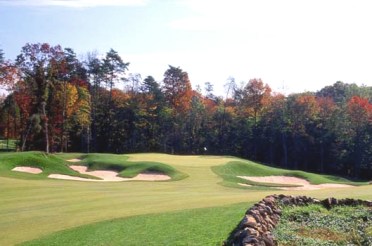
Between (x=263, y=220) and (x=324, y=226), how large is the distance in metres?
1.97

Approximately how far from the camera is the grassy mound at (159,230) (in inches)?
515

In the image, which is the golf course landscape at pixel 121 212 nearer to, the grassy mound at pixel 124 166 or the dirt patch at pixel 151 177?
the dirt patch at pixel 151 177

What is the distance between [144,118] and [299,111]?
24.2 m

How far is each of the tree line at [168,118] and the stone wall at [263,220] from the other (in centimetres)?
4784

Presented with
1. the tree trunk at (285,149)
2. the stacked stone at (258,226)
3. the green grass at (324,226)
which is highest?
the tree trunk at (285,149)

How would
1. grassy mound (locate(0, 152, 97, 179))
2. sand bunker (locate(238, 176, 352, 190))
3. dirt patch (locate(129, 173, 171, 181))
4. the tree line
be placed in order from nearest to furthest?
dirt patch (locate(129, 173, 171, 181)), grassy mound (locate(0, 152, 97, 179)), sand bunker (locate(238, 176, 352, 190)), the tree line

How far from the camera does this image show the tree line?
209 ft

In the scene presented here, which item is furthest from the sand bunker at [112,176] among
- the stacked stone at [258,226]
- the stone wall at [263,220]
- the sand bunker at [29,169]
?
the stacked stone at [258,226]

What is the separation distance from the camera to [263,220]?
13.2 meters

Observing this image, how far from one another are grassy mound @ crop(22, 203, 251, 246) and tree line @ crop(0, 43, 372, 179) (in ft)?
154

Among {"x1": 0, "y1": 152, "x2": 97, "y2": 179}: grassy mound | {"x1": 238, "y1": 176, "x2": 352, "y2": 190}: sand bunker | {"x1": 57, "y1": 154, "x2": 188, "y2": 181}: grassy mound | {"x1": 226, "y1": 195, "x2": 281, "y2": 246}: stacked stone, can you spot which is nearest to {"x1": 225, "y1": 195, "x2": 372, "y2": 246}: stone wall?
{"x1": 226, "y1": 195, "x2": 281, "y2": 246}: stacked stone

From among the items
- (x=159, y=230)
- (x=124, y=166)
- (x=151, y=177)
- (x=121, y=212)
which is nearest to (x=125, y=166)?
(x=124, y=166)

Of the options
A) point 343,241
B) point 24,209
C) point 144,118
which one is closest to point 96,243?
point 343,241

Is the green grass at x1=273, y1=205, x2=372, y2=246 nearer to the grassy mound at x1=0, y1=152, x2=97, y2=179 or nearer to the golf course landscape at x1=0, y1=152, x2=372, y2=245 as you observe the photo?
the golf course landscape at x1=0, y1=152, x2=372, y2=245
